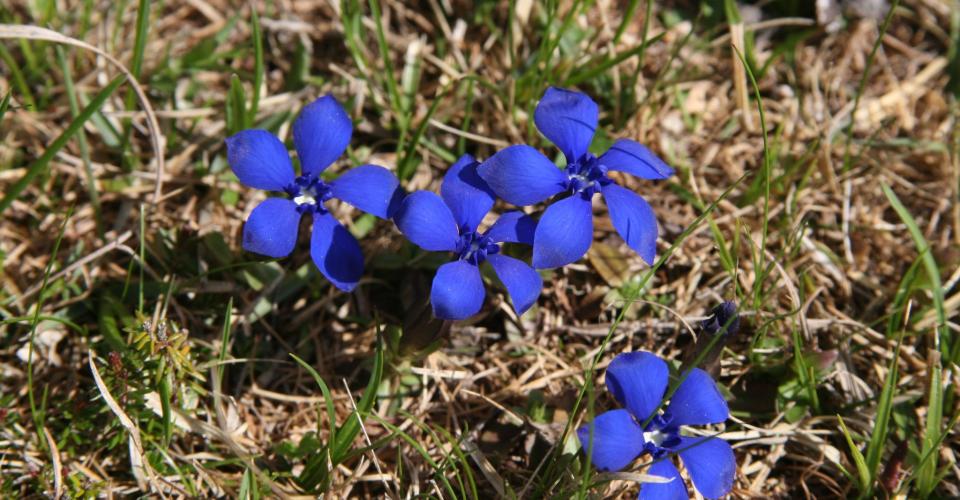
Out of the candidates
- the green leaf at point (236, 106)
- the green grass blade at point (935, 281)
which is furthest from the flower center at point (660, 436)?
the green leaf at point (236, 106)

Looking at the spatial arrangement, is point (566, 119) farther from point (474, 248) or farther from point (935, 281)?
point (935, 281)

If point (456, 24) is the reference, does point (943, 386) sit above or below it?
below

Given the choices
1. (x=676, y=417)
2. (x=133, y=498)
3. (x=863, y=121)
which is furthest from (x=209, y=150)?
(x=863, y=121)

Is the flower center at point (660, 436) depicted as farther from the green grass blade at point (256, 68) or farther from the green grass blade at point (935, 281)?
the green grass blade at point (256, 68)

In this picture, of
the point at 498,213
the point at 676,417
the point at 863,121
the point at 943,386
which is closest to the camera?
the point at 676,417

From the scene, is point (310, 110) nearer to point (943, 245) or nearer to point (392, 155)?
point (392, 155)

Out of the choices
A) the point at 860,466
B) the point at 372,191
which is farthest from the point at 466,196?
the point at 860,466
